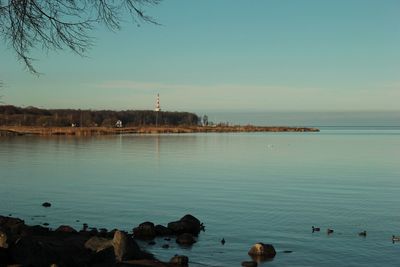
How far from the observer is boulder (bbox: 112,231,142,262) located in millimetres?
14430

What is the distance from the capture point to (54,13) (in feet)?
34.8

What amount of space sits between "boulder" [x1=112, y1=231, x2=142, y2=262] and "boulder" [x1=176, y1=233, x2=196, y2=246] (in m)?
3.71

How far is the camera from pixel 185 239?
60.8 feet

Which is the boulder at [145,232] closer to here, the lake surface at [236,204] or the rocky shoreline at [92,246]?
the rocky shoreline at [92,246]

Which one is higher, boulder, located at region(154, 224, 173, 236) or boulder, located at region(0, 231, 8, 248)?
boulder, located at region(0, 231, 8, 248)

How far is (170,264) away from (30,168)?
33.2 m

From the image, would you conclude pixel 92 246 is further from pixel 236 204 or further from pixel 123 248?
pixel 236 204

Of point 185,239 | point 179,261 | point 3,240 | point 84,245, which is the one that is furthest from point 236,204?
point 3,240

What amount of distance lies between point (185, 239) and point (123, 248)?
14.1ft

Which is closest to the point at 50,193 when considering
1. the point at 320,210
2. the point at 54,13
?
the point at 320,210

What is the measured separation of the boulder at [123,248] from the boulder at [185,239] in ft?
12.2

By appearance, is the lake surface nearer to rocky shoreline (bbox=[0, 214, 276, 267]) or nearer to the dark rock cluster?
the dark rock cluster

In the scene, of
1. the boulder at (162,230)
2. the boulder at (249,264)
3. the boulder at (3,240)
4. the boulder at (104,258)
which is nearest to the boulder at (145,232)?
the boulder at (162,230)

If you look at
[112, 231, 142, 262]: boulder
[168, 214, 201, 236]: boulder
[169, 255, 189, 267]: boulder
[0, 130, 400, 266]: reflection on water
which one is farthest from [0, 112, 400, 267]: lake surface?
[112, 231, 142, 262]: boulder
